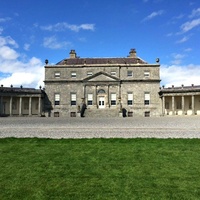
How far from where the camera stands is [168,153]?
7.65 metres

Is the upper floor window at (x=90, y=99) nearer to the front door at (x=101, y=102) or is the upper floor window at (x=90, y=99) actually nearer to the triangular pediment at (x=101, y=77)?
the front door at (x=101, y=102)

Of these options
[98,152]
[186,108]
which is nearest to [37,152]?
[98,152]

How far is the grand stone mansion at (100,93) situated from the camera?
44.6 m

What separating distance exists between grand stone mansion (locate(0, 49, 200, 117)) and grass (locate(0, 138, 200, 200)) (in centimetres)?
3542

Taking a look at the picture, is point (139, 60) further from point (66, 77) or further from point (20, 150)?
point (20, 150)

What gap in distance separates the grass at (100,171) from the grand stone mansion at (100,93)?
35419 mm

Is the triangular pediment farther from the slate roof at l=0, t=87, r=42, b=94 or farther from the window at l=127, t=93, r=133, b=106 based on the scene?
the slate roof at l=0, t=87, r=42, b=94

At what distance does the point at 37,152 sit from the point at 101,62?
136 feet

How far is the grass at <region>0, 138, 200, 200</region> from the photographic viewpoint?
4668 mm

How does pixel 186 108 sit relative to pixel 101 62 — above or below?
below

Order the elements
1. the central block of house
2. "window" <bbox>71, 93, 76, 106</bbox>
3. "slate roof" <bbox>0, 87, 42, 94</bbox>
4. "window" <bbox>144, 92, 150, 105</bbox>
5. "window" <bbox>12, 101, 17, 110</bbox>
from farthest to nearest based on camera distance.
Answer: "window" <bbox>12, 101, 17, 110</bbox> → "window" <bbox>71, 93, 76, 106</bbox> → "window" <bbox>144, 92, 150, 105</bbox> → the central block of house → "slate roof" <bbox>0, 87, 42, 94</bbox>

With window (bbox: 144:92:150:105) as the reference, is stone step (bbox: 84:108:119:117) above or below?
below

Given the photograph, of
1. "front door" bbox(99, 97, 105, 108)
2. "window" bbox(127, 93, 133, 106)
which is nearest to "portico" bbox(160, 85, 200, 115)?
"window" bbox(127, 93, 133, 106)

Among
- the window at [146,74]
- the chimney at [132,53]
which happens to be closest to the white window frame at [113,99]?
the window at [146,74]
